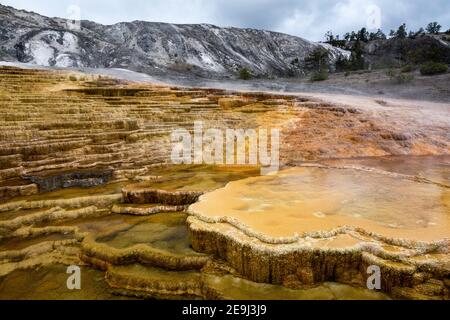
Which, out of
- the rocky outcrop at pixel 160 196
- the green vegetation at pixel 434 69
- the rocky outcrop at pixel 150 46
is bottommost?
the rocky outcrop at pixel 160 196

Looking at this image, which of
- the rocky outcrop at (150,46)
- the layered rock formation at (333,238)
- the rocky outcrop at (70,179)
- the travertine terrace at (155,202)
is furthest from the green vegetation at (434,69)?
the rocky outcrop at (70,179)

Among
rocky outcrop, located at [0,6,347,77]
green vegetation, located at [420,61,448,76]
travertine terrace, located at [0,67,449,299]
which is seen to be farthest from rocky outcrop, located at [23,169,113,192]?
green vegetation, located at [420,61,448,76]

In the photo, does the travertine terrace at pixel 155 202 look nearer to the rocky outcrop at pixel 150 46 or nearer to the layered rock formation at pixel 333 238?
the layered rock formation at pixel 333 238

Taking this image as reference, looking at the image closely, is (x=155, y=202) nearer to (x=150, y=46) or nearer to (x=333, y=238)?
(x=333, y=238)

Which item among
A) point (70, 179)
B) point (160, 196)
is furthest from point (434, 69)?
point (70, 179)

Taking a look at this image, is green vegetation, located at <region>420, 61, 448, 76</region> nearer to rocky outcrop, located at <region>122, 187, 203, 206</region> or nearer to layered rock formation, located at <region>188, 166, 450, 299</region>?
layered rock formation, located at <region>188, 166, 450, 299</region>

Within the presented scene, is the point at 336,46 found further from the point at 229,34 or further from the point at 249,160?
the point at 249,160

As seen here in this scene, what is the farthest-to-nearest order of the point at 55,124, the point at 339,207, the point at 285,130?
the point at 285,130 → the point at 55,124 → the point at 339,207
